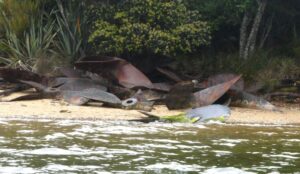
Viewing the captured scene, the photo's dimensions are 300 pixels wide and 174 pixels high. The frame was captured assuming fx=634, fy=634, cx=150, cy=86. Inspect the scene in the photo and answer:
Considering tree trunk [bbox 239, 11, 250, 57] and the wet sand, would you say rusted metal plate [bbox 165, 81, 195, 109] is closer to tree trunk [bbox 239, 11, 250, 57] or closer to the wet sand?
the wet sand

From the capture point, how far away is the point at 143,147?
8484 mm

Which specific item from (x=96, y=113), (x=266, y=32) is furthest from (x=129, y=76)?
(x=266, y=32)

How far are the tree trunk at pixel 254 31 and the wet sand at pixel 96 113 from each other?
2717 millimetres

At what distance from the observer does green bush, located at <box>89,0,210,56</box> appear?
14.4 m

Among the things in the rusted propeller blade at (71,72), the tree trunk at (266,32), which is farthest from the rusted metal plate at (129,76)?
the tree trunk at (266,32)

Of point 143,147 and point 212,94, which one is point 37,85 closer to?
point 212,94

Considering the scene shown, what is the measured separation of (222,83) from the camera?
528 inches

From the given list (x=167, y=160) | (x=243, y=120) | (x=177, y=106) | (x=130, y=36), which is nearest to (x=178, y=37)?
(x=130, y=36)

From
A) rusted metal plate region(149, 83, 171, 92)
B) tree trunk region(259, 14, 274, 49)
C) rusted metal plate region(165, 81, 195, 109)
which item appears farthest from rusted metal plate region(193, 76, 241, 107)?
tree trunk region(259, 14, 274, 49)

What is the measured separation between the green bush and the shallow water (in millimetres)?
3722

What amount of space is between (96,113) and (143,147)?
12.3ft

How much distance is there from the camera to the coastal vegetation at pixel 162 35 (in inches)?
576

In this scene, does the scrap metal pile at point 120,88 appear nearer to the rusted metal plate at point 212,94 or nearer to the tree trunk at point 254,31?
the rusted metal plate at point 212,94

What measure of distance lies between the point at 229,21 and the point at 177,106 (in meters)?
3.84
